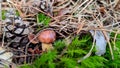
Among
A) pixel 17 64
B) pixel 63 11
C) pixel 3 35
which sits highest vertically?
pixel 63 11

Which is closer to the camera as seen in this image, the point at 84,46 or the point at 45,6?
the point at 84,46

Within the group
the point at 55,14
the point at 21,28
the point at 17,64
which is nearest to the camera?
the point at 17,64

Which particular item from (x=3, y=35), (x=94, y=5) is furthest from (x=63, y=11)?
(x=3, y=35)

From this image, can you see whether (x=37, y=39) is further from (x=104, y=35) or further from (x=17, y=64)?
(x=104, y=35)

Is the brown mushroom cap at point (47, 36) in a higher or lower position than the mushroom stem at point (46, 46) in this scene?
higher

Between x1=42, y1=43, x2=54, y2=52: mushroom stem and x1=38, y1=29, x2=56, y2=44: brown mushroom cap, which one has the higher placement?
x1=38, y1=29, x2=56, y2=44: brown mushroom cap
